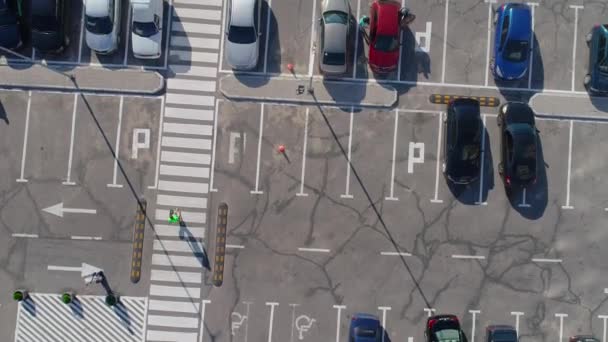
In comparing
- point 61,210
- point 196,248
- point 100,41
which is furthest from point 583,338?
point 100,41

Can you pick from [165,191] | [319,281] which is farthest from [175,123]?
[319,281]

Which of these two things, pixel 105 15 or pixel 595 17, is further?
pixel 595 17

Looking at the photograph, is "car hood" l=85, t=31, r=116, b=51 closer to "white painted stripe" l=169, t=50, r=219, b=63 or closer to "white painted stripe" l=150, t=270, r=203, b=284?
"white painted stripe" l=169, t=50, r=219, b=63

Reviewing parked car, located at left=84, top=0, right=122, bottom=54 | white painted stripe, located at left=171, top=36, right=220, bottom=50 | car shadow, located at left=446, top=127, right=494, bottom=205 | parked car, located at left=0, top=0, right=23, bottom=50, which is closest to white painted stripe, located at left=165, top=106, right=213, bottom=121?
white painted stripe, located at left=171, top=36, right=220, bottom=50

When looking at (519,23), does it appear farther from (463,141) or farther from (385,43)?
(385,43)

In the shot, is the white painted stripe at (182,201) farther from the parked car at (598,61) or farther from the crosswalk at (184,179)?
the parked car at (598,61)

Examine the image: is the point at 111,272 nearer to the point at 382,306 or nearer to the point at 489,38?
the point at 382,306
